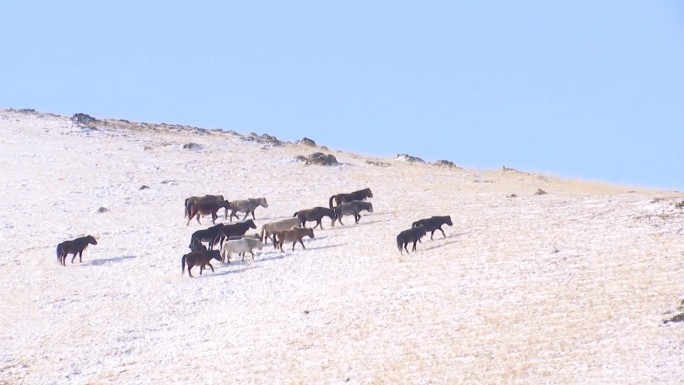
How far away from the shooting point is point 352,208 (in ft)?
129

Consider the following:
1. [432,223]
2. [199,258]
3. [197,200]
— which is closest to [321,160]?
[197,200]

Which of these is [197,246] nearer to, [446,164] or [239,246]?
[239,246]

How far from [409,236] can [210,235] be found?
7.77 metres

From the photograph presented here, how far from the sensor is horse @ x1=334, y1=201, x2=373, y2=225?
39.1 m

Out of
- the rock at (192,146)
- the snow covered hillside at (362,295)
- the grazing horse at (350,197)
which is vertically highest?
the rock at (192,146)

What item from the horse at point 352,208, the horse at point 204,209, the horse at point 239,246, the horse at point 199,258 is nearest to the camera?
the horse at point 199,258

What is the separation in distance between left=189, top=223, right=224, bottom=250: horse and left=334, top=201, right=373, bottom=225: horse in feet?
15.3

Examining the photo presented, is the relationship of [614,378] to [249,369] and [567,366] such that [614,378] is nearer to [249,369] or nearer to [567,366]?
[567,366]

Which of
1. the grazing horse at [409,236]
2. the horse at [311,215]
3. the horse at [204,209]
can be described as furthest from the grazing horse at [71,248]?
the grazing horse at [409,236]

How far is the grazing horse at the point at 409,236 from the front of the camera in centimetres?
3272

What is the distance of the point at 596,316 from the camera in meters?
23.5

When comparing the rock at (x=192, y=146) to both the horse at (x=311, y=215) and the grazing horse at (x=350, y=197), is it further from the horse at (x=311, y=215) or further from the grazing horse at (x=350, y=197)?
the horse at (x=311, y=215)

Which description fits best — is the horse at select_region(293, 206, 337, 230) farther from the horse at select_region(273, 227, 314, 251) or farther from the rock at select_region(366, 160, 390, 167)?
the rock at select_region(366, 160, 390, 167)

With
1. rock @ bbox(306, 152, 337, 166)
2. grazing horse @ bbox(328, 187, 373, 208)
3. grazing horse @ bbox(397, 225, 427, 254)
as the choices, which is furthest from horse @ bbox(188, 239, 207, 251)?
rock @ bbox(306, 152, 337, 166)
